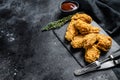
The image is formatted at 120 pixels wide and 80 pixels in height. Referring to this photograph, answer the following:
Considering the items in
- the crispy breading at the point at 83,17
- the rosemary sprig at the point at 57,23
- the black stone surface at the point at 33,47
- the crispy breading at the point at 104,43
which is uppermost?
the crispy breading at the point at 83,17

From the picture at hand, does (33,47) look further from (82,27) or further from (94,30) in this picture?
(94,30)

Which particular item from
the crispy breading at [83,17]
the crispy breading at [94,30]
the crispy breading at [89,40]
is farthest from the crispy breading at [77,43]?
the crispy breading at [83,17]

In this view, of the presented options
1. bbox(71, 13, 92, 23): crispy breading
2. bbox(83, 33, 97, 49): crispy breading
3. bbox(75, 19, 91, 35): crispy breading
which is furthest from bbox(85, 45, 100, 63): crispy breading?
bbox(71, 13, 92, 23): crispy breading

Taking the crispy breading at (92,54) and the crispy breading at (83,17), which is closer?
the crispy breading at (92,54)

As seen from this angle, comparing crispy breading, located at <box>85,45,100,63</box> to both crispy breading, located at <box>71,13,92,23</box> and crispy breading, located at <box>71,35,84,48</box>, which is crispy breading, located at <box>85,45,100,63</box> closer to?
crispy breading, located at <box>71,35,84,48</box>

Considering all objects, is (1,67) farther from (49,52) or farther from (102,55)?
(102,55)

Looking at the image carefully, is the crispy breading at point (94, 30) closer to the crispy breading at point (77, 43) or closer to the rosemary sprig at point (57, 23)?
the crispy breading at point (77, 43)

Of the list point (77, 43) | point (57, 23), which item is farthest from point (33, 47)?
point (77, 43)
